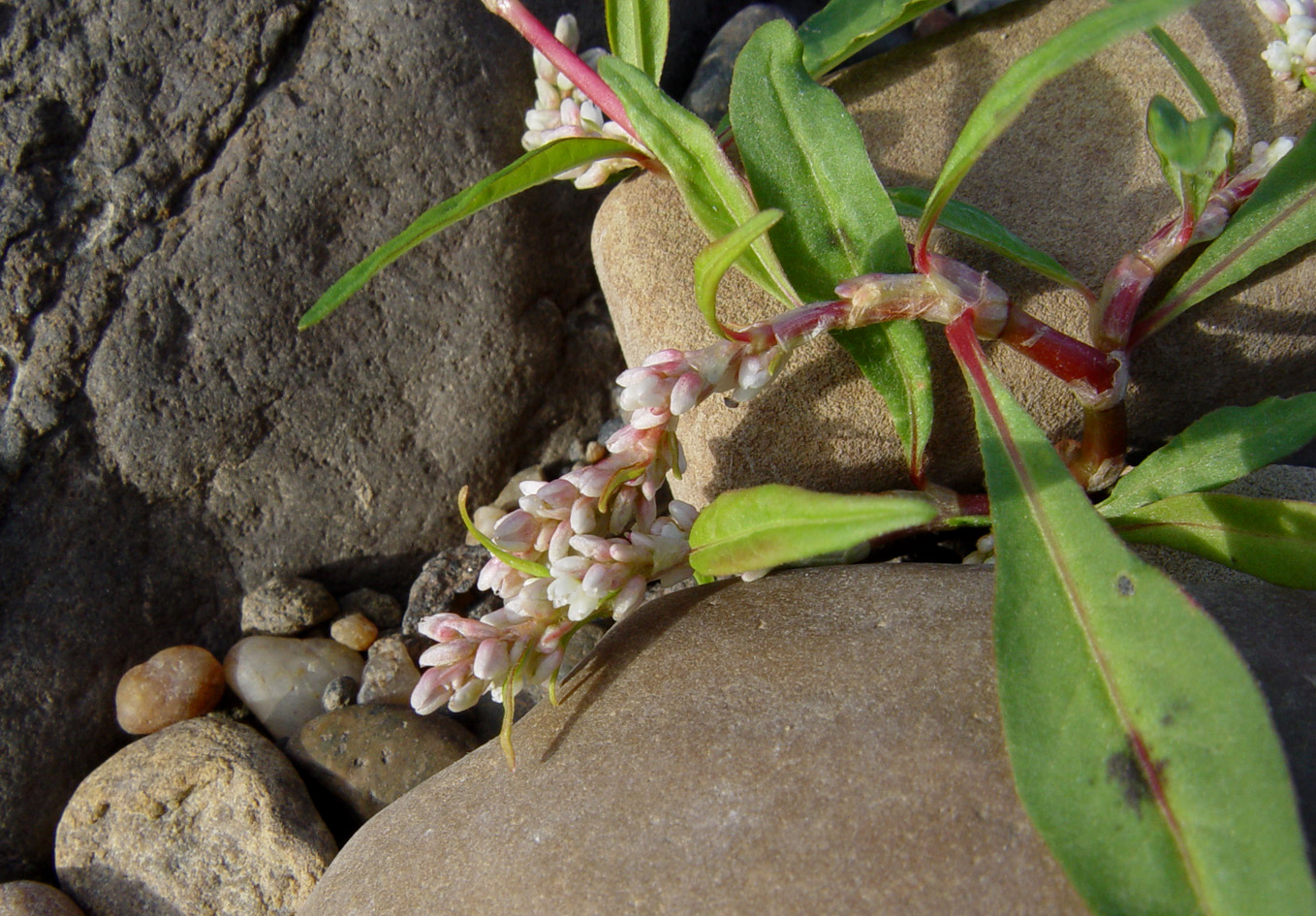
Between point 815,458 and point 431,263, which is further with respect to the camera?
point 431,263

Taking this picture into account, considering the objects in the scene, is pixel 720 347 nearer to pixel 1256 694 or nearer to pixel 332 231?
pixel 1256 694

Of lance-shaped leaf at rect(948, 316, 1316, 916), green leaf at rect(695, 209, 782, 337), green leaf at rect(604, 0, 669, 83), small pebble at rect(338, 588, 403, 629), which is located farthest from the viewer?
small pebble at rect(338, 588, 403, 629)

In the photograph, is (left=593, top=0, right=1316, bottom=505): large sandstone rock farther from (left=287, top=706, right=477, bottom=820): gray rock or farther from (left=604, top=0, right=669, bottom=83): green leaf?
(left=287, top=706, right=477, bottom=820): gray rock

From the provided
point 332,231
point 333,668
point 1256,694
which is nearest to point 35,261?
point 332,231

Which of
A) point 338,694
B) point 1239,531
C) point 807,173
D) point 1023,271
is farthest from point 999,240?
point 338,694

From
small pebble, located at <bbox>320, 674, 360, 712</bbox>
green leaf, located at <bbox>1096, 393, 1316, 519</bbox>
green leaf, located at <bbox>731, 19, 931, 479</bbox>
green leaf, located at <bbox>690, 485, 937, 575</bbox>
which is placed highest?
green leaf, located at <bbox>731, 19, 931, 479</bbox>

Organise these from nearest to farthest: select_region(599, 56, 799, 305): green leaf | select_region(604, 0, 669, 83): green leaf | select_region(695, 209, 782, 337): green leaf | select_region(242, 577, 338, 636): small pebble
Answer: select_region(695, 209, 782, 337): green leaf, select_region(599, 56, 799, 305): green leaf, select_region(604, 0, 669, 83): green leaf, select_region(242, 577, 338, 636): small pebble

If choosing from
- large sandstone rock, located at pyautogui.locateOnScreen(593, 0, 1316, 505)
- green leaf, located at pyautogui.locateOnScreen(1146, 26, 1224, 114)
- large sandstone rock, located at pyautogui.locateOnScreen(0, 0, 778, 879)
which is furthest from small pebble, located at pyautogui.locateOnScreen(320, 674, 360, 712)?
green leaf, located at pyautogui.locateOnScreen(1146, 26, 1224, 114)
